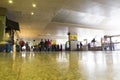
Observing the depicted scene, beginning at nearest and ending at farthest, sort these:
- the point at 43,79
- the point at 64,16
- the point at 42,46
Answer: the point at 43,79
the point at 64,16
the point at 42,46

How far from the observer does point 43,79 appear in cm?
104

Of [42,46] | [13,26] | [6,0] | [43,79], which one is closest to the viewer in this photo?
[43,79]

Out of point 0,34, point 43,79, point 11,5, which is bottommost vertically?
point 43,79

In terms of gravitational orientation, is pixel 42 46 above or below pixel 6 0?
A: below

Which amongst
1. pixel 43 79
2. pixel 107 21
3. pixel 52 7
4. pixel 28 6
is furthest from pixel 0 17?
pixel 107 21

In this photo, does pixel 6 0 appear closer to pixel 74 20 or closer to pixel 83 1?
pixel 83 1

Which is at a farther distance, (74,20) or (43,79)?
(74,20)

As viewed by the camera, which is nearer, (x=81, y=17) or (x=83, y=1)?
(x=83, y=1)

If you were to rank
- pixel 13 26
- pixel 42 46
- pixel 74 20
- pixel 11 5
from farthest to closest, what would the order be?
1. pixel 42 46
2. pixel 74 20
3. pixel 13 26
4. pixel 11 5

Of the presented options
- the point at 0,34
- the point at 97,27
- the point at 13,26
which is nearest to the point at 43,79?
the point at 0,34

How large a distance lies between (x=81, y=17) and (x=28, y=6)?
726cm

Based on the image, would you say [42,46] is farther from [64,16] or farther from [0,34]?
[0,34]

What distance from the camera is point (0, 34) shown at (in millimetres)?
9789

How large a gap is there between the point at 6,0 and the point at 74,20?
9.05 meters
